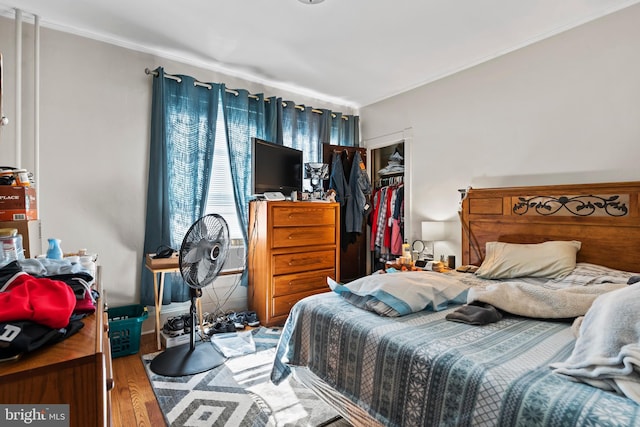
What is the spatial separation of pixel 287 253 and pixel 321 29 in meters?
1.93

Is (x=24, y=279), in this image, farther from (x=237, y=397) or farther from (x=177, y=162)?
(x=177, y=162)

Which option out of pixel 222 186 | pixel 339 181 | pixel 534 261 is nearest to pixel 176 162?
pixel 222 186

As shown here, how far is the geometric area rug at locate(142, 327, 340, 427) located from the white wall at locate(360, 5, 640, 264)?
6.94 feet

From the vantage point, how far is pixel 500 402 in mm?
902

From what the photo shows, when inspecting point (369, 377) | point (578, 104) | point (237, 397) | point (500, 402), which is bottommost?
point (237, 397)

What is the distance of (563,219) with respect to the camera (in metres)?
2.41

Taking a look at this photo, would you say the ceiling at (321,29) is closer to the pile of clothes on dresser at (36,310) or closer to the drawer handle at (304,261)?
the drawer handle at (304,261)

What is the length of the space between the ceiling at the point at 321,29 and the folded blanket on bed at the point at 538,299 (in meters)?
1.89

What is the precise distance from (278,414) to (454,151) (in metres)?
2.79

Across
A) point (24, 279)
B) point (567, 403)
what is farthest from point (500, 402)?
point (24, 279)

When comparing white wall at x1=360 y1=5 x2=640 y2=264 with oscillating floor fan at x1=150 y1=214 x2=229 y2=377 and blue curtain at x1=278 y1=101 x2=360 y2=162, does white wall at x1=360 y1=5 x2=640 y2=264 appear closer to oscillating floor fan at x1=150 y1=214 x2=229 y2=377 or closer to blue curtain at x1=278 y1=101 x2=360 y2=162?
blue curtain at x1=278 y1=101 x2=360 y2=162

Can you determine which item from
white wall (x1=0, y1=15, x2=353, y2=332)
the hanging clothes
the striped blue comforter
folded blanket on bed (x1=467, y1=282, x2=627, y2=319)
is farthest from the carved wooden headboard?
white wall (x1=0, y1=15, x2=353, y2=332)

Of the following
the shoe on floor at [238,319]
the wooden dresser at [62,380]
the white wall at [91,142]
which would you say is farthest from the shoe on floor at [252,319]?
the wooden dresser at [62,380]

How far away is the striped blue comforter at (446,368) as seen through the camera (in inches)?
33.5
